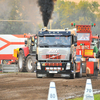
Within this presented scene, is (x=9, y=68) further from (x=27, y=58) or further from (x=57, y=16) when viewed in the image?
(x=57, y=16)

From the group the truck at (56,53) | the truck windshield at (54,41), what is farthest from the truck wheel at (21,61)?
the truck windshield at (54,41)

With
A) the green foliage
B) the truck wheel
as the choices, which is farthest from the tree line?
the truck wheel

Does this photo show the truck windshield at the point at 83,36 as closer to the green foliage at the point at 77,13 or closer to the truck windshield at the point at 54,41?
the truck windshield at the point at 54,41

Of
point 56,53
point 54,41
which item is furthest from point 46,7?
point 56,53

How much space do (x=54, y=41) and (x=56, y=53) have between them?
753 mm

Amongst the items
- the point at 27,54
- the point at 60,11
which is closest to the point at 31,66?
the point at 27,54

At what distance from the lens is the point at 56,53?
21719 millimetres

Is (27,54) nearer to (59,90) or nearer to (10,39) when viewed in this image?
(10,39)

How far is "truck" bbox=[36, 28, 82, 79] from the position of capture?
71.2 feet

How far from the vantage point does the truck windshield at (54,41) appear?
21891 mm

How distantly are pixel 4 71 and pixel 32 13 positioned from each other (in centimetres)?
6014

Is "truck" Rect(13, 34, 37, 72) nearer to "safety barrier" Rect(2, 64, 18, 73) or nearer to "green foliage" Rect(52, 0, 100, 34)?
"safety barrier" Rect(2, 64, 18, 73)

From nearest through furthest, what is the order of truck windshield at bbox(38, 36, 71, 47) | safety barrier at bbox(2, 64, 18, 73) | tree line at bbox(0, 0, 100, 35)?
truck windshield at bbox(38, 36, 71, 47) → safety barrier at bbox(2, 64, 18, 73) → tree line at bbox(0, 0, 100, 35)

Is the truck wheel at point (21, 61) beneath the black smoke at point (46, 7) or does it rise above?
beneath
